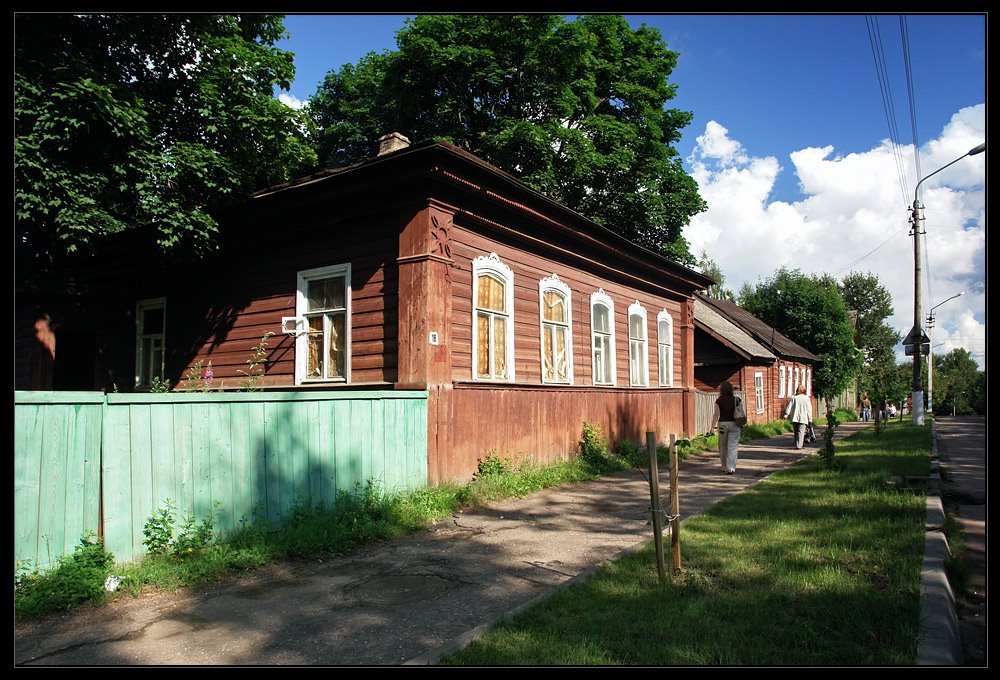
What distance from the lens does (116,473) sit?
514cm

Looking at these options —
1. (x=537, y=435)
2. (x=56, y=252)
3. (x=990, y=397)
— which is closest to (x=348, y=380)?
(x=537, y=435)

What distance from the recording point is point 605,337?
14125 millimetres

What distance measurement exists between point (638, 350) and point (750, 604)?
458 inches

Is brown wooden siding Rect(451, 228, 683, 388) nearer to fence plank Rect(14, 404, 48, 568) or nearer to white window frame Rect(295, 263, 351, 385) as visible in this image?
white window frame Rect(295, 263, 351, 385)

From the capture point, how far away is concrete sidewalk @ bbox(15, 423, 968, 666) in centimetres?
384

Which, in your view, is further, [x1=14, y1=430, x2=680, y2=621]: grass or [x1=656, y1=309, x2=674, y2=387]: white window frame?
[x1=656, y1=309, x2=674, y2=387]: white window frame

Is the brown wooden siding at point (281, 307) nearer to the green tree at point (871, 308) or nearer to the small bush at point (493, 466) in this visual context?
the small bush at point (493, 466)

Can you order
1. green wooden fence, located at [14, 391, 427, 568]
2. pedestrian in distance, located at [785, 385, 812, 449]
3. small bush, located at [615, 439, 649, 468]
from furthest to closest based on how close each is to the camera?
pedestrian in distance, located at [785, 385, 812, 449], small bush, located at [615, 439, 649, 468], green wooden fence, located at [14, 391, 427, 568]

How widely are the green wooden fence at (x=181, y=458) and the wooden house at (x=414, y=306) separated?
1.51 m

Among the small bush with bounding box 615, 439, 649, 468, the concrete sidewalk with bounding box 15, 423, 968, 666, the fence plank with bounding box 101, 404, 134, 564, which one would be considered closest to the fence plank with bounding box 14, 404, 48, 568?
the fence plank with bounding box 101, 404, 134, 564

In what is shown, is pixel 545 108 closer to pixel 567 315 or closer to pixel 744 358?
pixel 744 358

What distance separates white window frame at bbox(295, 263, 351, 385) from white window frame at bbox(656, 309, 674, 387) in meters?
9.60

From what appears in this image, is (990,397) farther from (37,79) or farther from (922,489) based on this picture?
(37,79)

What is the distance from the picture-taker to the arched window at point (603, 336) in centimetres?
1366
